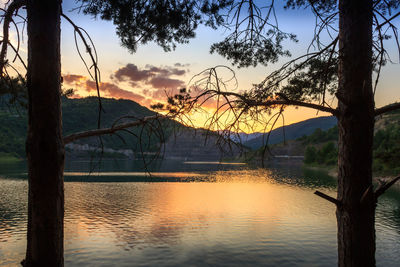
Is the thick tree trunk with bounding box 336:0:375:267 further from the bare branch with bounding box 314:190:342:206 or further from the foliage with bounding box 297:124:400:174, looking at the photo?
the foliage with bounding box 297:124:400:174

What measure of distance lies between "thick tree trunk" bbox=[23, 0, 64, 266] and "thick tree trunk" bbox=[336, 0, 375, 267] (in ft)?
12.4

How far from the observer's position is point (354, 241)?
15.2 feet

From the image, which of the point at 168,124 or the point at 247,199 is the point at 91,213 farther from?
the point at 168,124

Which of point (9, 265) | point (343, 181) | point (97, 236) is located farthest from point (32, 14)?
point (97, 236)

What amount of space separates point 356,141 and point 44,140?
409 centimetres

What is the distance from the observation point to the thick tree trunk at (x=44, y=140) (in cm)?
400

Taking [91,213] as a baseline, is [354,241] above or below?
above

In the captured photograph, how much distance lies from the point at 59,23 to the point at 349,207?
464 cm

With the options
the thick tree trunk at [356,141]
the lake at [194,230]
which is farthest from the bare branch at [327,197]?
the lake at [194,230]

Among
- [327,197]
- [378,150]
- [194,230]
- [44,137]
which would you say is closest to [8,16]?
[44,137]

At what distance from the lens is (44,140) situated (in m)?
3.97

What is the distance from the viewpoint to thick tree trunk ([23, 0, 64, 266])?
400 cm

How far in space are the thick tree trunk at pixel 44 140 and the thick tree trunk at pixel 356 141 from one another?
149 inches

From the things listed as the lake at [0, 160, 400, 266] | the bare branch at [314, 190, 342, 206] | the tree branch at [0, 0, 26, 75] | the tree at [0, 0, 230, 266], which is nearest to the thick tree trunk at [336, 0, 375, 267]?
the bare branch at [314, 190, 342, 206]
